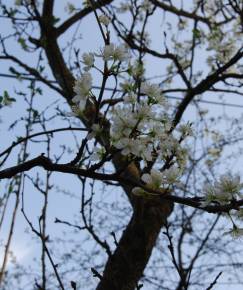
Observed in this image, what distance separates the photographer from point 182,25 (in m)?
5.19

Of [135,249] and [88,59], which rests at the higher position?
[135,249]

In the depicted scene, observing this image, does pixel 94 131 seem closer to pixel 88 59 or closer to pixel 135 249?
pixel 88 59

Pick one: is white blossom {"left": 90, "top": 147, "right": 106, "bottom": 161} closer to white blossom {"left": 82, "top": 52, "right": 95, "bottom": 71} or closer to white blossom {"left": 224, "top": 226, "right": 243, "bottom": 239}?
white blossom {"left": 82, "top": 52, "right": 95, "bottom": 71}

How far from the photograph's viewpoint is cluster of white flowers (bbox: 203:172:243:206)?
132cm

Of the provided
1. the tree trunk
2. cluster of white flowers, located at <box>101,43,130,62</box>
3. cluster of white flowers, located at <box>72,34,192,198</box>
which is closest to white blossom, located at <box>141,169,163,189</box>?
cluster of white flowers, located at <box>72,34,192,198</box>

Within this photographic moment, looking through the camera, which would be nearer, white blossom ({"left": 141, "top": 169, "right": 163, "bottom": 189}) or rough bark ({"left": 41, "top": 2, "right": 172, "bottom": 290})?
white blossom ({"left": 141, "top": 169, "right": 163, "bottom": 189})

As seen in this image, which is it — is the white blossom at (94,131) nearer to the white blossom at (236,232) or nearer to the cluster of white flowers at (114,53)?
the cluster of white flowers at (114,53)

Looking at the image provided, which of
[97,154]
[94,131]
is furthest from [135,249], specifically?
[94,131]

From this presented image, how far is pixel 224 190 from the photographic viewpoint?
52.6 inches

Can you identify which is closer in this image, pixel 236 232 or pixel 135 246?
pixel 236 232

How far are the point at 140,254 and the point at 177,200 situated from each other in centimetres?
165

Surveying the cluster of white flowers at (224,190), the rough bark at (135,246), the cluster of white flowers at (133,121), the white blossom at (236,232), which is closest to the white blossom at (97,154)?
the cluster of white flowers at (133,121)

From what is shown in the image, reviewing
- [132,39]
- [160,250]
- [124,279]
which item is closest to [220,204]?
[124,279]

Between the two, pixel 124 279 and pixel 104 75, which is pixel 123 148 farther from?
pixel 124 279
